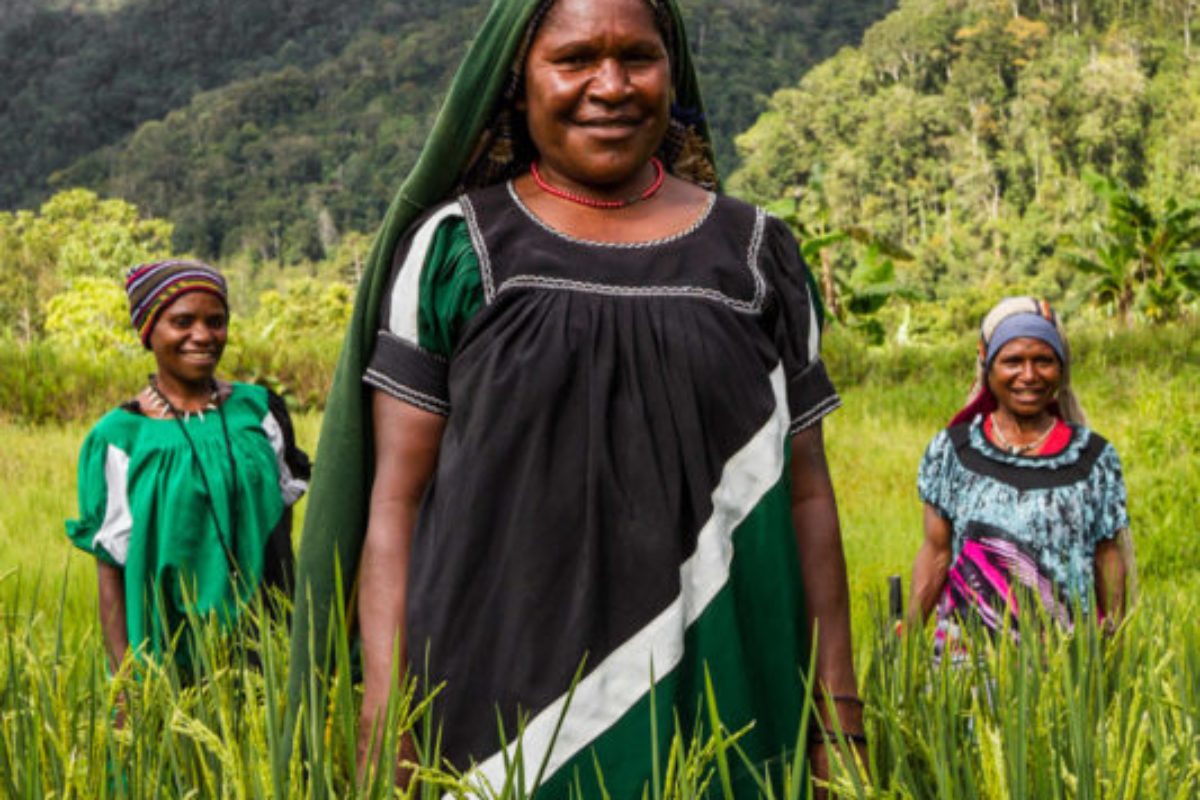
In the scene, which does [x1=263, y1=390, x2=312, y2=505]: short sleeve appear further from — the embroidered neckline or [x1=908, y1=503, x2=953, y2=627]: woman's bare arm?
the embroidered neckline

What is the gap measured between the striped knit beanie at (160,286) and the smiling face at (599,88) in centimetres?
181

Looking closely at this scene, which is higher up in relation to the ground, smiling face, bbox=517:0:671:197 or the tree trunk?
smiling face, bbox=517:0:671:197

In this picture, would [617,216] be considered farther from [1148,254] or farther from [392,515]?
[1148,254]

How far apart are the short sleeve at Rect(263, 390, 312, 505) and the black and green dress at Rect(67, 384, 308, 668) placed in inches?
2.7

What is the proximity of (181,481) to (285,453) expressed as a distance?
33 cm

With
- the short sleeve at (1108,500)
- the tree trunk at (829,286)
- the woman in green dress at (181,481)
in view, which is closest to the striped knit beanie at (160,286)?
the woman in green dress at (181,481)

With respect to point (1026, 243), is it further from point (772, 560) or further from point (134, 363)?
point (772, 560)

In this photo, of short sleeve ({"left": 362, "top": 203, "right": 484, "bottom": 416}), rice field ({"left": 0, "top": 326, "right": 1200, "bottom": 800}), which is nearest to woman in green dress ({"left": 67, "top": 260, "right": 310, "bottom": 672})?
rice field ({"left": 0, "top": 326, "right": 1200, "bottom": 800})

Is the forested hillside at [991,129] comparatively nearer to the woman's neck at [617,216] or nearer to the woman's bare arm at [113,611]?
the woman's bare arm at [113,611]

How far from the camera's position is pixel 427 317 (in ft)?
5.11

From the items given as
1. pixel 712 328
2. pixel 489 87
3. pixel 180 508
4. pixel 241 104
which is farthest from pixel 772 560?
pixel 241 104

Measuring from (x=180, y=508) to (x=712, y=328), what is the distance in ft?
5.86

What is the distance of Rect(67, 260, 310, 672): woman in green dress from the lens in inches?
115

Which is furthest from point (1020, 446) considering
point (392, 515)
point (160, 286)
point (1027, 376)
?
point (392, 515)
